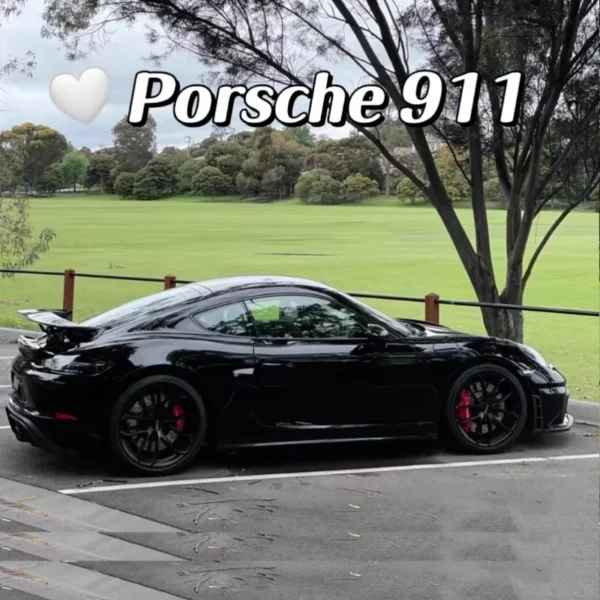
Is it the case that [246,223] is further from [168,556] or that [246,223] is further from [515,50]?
[168,556]

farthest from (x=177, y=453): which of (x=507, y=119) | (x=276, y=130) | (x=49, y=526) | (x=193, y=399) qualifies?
(x=276, y=130)

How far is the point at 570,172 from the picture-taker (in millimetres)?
10391

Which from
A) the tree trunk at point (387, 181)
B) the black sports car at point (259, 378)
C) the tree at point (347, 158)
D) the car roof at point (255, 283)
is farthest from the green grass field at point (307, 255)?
the car roof at point (255, 283)

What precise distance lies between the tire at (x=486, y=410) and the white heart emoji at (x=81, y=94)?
9.98m

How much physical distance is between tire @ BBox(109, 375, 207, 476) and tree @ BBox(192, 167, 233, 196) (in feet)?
41.9

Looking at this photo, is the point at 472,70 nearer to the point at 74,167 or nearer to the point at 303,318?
the point at 303,318

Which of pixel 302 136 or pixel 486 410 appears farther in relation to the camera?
pixel 302 136

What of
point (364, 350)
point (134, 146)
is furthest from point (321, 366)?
point (134, 146)

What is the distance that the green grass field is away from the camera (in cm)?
1830

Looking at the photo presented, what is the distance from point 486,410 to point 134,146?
1610 cm

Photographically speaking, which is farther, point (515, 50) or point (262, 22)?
point (262, 22)

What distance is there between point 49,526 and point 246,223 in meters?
38.1

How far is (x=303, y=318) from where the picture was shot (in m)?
5.86

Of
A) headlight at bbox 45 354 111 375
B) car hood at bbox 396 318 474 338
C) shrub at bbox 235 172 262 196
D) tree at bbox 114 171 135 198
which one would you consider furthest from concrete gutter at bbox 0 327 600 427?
tree at bbox 114 171 135 198
